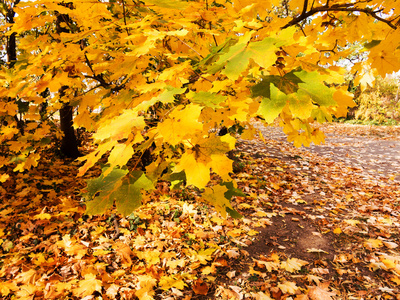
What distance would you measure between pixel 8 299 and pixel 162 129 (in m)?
2.43

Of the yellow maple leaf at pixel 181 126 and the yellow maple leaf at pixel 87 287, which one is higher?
the yellow maple leaf at pixel 181 126

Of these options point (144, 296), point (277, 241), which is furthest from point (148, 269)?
point (277, 241)

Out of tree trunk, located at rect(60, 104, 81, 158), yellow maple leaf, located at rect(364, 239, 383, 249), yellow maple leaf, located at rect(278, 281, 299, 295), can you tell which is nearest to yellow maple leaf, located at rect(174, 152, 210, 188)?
yellow maple leaf, located at rect(278, 281, 299, 295)

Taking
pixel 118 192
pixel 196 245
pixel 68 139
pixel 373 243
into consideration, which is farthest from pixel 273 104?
pixel 68 139

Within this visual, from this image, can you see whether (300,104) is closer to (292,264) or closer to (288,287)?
(288,287)

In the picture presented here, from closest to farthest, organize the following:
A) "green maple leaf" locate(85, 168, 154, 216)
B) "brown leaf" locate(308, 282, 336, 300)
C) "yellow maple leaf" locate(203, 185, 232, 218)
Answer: "green maple leaf" locate(85, 168, 154, 216) < "yellow maple leaf" locate(203, 185, 232, 218) < "brown leaf" locate(308, 282, 336, 300)

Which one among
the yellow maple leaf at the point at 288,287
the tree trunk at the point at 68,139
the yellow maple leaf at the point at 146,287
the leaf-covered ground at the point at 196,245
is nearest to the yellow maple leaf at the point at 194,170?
the leaf-covered ground at the point at 196,245

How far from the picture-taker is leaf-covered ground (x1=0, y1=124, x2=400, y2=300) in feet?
7.06

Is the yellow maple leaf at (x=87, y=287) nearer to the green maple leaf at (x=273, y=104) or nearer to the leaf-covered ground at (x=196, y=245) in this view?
the leaf-covered ground at (x=196, y=245)

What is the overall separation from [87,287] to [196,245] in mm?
1239

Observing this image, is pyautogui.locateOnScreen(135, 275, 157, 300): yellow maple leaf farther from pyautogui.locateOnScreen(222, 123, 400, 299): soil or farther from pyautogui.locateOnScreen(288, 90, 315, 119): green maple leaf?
pyautogui.locateOnScreen(288, 90, 315, 119): green maple leaf

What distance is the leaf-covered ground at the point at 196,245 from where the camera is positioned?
215 cm

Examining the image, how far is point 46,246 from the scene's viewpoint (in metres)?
2.50

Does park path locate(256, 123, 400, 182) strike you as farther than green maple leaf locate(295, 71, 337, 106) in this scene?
Yes
